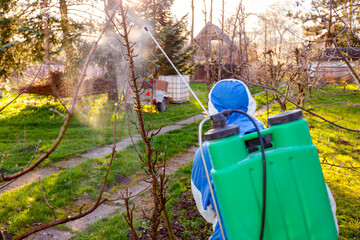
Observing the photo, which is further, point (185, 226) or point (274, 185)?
point (185, 226)

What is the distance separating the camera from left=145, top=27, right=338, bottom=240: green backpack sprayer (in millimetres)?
1230

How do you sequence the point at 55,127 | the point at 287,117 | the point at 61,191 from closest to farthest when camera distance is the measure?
the point at 287,117 → the point at 61,191 → the point at 55,127

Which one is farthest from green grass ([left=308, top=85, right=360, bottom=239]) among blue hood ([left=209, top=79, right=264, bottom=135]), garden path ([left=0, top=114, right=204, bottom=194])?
garden path ([left=0, top=114, right=204, bottom=194])

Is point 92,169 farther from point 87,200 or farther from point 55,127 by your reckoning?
point 55,127

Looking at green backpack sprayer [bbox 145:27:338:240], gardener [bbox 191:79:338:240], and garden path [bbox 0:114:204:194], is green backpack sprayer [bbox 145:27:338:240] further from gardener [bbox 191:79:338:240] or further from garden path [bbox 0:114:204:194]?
garden path [bbox 0:114:204:194]

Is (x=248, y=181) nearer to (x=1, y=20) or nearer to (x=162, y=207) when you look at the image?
(x=162, y=207)

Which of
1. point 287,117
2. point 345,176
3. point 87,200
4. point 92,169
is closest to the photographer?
point 287,117

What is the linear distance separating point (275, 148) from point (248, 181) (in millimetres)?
201

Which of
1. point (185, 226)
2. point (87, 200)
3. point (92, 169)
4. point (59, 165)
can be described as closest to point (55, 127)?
point (59, 165)

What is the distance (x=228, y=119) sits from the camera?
209 centimetres

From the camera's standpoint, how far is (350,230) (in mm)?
3461

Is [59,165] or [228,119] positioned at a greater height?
[228,119]

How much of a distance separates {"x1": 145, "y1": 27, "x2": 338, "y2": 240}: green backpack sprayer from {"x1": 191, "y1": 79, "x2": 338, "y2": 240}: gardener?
52 cm

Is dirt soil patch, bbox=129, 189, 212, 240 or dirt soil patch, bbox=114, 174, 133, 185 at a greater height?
dirt soil patch, bbox=114, 174, 133, 185
